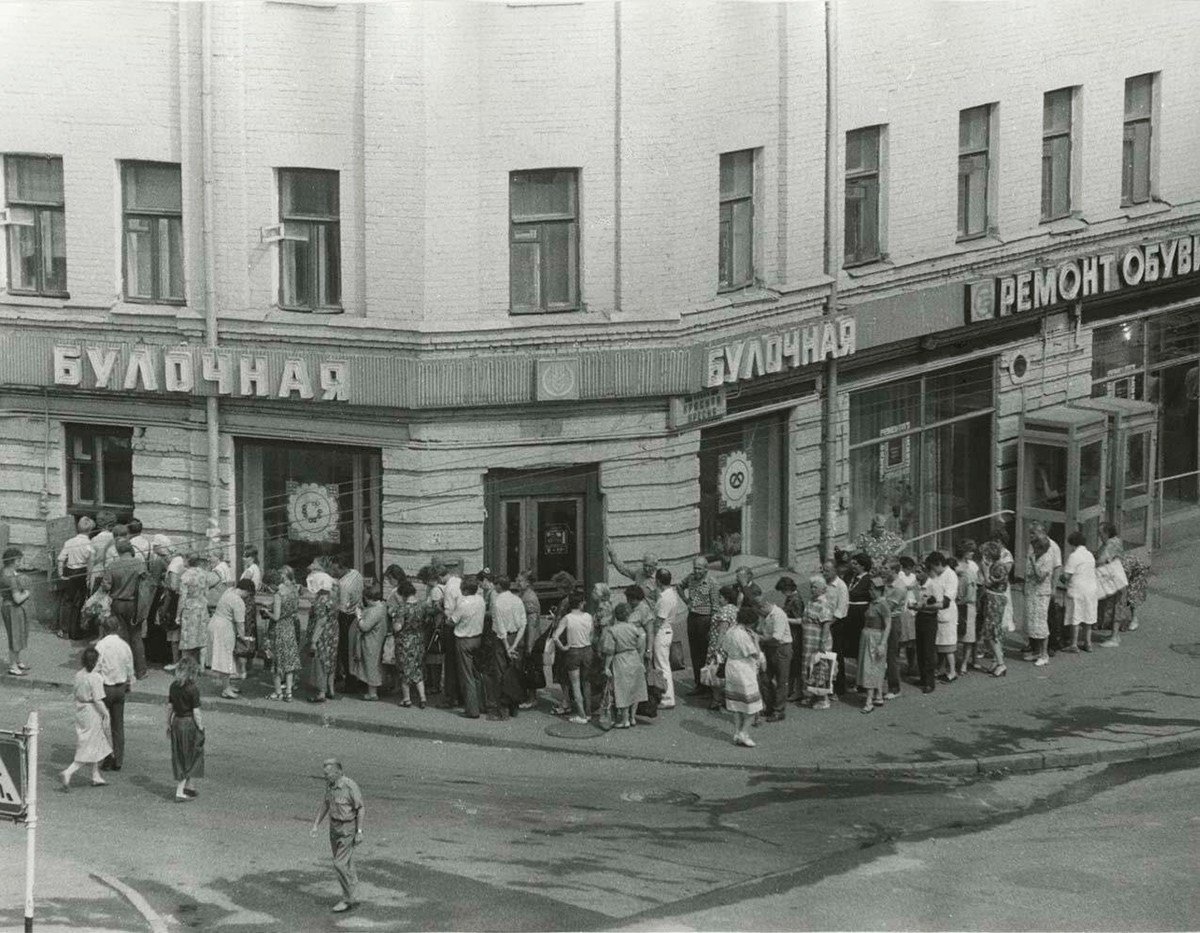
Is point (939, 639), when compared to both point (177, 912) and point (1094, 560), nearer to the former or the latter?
point (1094, 560)

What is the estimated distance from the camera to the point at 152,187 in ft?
103

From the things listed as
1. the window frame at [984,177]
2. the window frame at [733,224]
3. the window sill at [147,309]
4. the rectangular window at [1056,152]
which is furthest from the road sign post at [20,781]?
the rectangular window at [1056,152]

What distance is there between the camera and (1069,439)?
34969mm

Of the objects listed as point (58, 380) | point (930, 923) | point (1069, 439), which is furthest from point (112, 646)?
point (1069, 439)

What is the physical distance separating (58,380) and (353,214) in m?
4.86

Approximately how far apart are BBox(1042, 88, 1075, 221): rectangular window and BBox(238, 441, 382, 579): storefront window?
41.2 feet

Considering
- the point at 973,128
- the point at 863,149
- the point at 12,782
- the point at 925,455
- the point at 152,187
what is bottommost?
the point at 12,782

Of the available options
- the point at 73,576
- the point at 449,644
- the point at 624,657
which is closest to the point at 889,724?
the point at 624,657

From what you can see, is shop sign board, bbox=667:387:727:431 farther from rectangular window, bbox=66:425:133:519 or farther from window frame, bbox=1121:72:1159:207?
window frame, bbox=1121:72:1159:207

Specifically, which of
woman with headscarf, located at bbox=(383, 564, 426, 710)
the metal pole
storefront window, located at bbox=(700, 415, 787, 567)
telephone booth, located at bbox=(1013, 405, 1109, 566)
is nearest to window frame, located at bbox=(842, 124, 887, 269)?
storefront window, located at bbox=(700, 415, 787, 567)

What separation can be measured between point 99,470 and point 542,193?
292 inches

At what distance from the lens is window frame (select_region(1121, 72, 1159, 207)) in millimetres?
38250

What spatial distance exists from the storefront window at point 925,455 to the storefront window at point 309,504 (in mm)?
7788

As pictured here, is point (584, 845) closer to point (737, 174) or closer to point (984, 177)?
point (737, 174)
